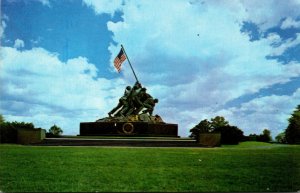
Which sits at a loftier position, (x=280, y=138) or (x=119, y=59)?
(x=119, y=59)

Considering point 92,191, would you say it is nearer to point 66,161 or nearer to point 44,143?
point 66,161

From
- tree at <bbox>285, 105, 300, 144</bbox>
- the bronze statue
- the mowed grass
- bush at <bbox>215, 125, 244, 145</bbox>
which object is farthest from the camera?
tree at <bbox>285, 105, 300, 144</bbox>

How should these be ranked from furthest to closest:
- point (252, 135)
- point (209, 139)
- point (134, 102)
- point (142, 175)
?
point (252, 135) < point (134, 102) < point (209, 139) < point (142, 175)

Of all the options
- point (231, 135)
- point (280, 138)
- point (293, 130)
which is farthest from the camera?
point (280, 138)

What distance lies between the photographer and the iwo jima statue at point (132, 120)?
3019 cm

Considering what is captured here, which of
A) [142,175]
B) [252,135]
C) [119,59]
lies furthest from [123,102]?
[142,175]

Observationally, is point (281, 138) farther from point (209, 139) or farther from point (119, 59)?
point (119, 59)

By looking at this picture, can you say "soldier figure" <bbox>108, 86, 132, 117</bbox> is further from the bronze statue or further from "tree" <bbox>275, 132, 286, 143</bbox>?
"tree" <bbox>275, 132, 286, 143</bbox>

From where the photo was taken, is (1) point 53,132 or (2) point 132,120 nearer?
(2) point 132,120

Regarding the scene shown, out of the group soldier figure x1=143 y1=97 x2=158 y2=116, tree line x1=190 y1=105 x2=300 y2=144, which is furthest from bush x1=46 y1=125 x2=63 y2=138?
tree line x1=190 y1=105 x2=300 y2=144

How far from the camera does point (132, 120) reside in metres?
31.6

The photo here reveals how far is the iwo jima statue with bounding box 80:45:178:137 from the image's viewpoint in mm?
30188

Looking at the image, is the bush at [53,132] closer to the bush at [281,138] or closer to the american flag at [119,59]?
the american flag at [119,59]

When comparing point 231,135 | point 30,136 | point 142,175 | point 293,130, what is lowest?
point 142,175
